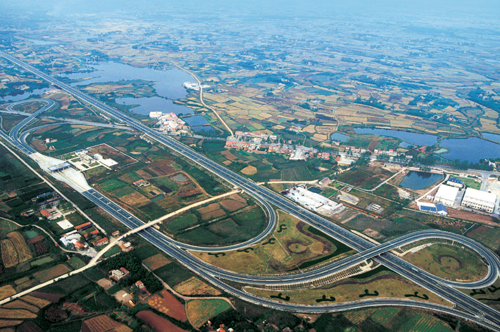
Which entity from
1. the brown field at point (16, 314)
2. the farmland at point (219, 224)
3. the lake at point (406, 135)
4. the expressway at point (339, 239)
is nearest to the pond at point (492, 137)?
the lake at point (406, 135)

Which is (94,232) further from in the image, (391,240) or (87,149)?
(391,240)

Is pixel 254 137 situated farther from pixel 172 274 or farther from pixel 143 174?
pixel 172 274

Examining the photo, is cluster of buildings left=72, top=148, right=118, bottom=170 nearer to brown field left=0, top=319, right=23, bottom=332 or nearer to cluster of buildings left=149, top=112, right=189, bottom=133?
cluster of buildings left=149, top=112, right=189, bottom=133

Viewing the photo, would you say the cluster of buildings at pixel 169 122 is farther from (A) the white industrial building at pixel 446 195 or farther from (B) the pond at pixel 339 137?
(A) the white industrial building at pixel 446 195

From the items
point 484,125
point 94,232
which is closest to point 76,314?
point 94,232

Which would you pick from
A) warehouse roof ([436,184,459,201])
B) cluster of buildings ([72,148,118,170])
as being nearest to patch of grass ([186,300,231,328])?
Result: cluster of buildings ([72,148,118,170])
